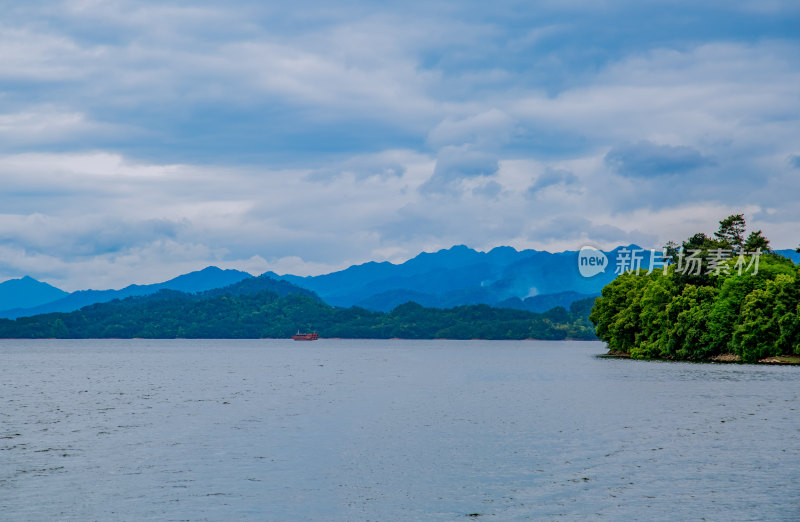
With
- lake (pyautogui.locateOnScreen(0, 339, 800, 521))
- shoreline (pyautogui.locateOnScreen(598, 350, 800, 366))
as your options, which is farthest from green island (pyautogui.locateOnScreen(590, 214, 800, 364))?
lake (pyautogui.locateOnScreen(0, 339, 800, 521))

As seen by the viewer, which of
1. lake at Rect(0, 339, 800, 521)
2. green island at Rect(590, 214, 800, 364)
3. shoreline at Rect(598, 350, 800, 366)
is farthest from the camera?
shoreline at Rect(598, 350, 800, 366)

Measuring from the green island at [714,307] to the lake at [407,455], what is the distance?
40.0m

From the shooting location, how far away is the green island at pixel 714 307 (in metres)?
137

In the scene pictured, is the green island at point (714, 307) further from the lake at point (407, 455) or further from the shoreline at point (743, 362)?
the lake at point (407, 455)

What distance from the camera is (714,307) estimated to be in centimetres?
14725

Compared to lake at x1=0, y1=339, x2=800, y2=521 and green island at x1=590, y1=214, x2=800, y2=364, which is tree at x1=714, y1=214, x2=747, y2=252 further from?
lake at x1=0, y1=339, x2=800, y2=521

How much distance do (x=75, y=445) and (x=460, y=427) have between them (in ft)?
95.2

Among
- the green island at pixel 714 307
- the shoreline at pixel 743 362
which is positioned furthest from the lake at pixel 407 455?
the shoreline at pixel 743 362

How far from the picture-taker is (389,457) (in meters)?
51.2

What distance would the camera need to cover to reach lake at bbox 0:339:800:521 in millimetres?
37219

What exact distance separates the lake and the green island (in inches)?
1575

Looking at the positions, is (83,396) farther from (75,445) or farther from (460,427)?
(460,427)

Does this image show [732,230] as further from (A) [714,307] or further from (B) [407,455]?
(B) [407,455]

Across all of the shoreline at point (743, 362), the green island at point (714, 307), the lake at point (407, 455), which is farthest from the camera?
the shoreline at point (743, 362)
